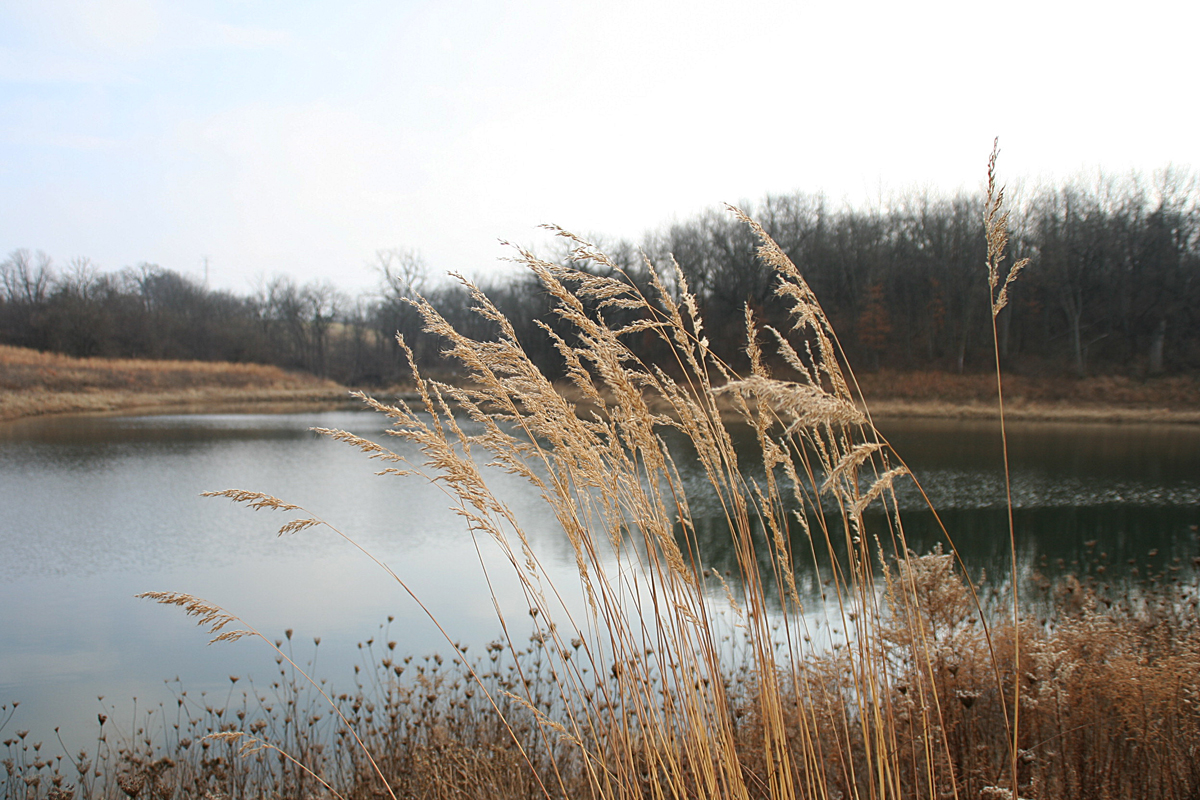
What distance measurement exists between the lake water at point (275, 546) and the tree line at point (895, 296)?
46.9 ft

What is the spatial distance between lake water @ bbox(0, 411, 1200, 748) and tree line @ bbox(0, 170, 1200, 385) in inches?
562

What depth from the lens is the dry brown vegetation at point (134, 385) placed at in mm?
27219

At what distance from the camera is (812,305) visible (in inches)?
66.0

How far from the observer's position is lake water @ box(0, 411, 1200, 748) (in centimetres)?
557

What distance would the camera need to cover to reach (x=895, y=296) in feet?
122

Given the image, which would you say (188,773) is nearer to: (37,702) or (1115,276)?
(37,702)

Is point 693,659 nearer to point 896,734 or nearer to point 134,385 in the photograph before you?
point 896,734

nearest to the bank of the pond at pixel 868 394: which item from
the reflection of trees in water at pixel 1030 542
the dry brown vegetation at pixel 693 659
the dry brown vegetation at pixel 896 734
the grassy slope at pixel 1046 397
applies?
the grassy slope at pixel 1046 397

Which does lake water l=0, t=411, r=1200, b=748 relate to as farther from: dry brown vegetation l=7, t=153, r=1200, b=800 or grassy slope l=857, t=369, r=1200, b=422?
grassy slope l=857, t=369, r=1200, b=422

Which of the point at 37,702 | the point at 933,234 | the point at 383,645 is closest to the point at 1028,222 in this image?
the point at 933,234

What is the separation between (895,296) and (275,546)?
35.7 m

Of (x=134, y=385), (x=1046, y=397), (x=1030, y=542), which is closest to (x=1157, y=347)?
(x=1046, y=397)

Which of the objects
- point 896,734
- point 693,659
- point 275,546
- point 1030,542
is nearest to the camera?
point 693,659

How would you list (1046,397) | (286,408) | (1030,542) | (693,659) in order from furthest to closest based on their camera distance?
(286,408)
(1046,397)
(1030,542)
(693,659)
